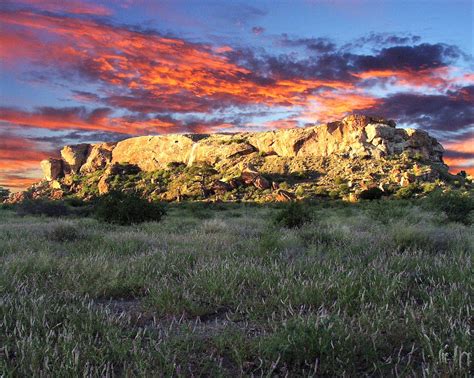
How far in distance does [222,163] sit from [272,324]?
70475 millimetres

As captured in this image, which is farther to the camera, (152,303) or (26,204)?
(26,204)

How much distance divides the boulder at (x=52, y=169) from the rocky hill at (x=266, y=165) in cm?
22

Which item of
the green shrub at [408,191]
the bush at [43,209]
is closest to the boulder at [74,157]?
the bush at [43,209]

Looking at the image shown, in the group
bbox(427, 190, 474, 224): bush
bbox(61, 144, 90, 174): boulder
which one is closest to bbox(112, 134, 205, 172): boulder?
bbox(61, 144, 90, 174): boulder

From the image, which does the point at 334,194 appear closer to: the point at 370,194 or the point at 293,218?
the point at 370,194

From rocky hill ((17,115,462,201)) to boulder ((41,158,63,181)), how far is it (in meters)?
0.22

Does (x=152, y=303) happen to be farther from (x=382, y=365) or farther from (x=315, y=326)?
(x=382, y=365)

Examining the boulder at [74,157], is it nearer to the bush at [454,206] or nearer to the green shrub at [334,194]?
the green shrub at [334,194]

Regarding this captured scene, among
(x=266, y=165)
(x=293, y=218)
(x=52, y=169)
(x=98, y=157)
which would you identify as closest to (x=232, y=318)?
(x=293, y=218)

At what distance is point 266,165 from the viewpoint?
7006 centimetres

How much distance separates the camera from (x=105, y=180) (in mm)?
76312

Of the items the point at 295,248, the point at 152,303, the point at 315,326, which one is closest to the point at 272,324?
the point at 315,326

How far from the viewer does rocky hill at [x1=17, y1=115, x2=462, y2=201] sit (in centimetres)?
5528

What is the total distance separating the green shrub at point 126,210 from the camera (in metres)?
18.2
